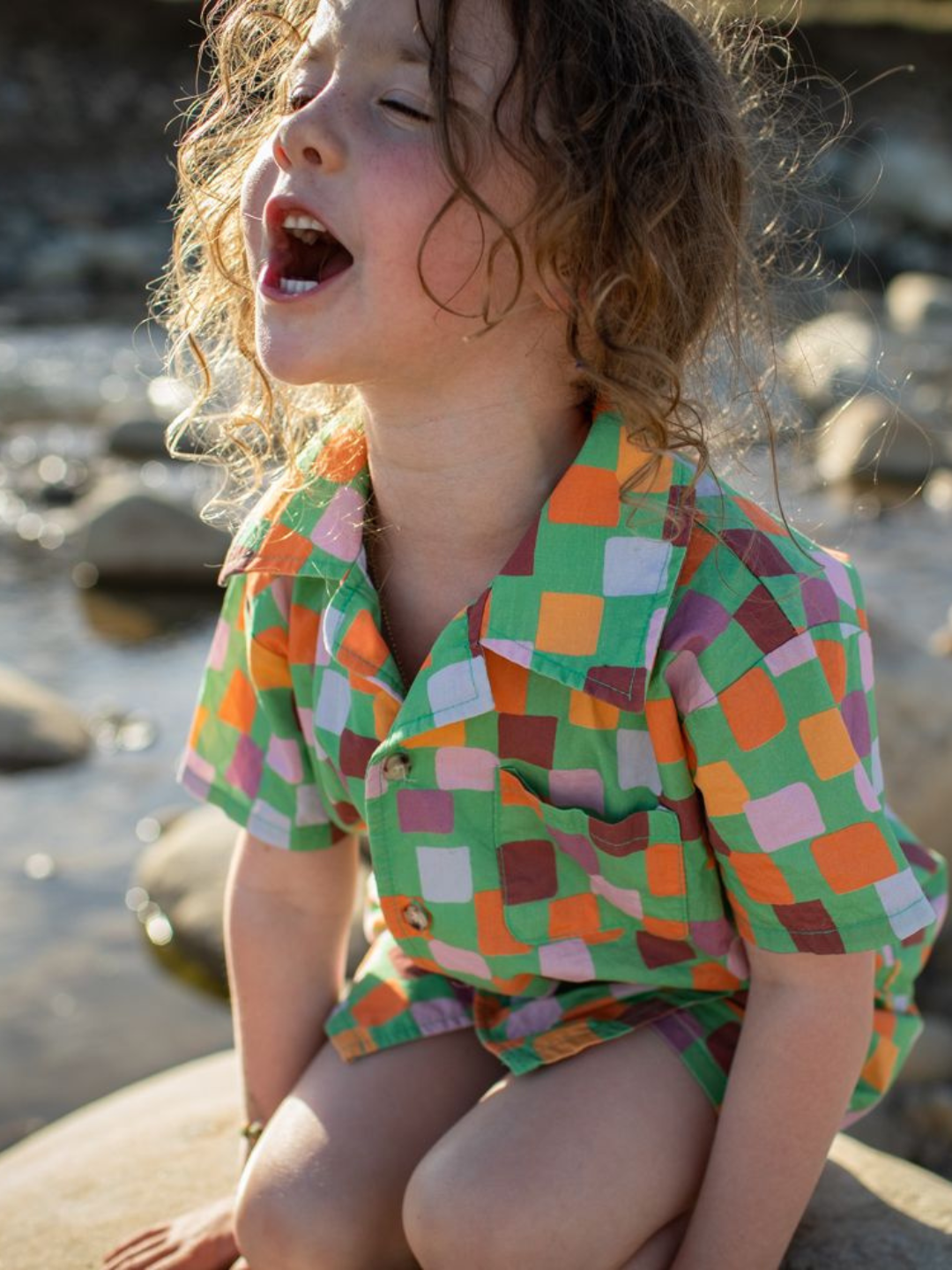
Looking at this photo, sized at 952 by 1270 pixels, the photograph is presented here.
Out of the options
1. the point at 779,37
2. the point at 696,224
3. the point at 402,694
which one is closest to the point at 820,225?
the point at 779,37

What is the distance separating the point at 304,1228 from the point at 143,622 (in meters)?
3.47

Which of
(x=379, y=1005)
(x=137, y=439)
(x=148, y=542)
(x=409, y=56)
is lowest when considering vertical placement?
(x=137, y=439)

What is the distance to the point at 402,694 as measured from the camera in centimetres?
163

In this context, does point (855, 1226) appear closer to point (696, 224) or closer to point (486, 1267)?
point (486, 1267)

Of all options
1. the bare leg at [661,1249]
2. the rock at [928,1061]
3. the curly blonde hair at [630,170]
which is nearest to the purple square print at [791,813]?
the curly blonde hair at [630,170]

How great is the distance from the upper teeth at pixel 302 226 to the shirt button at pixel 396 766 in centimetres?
51

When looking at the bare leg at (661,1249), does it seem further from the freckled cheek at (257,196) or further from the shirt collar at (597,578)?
the freckled cheek at (257,196)

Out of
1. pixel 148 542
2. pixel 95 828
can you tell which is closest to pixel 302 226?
pixel 95 828

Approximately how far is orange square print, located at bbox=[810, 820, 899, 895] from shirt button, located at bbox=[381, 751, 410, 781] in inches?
15.6

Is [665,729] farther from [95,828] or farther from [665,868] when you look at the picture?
[95,828]

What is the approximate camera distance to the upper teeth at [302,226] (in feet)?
4.93

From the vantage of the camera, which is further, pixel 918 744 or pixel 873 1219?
pixel 918 744

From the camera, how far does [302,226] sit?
1516 mm

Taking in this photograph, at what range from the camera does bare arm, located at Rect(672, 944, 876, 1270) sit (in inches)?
59.6
